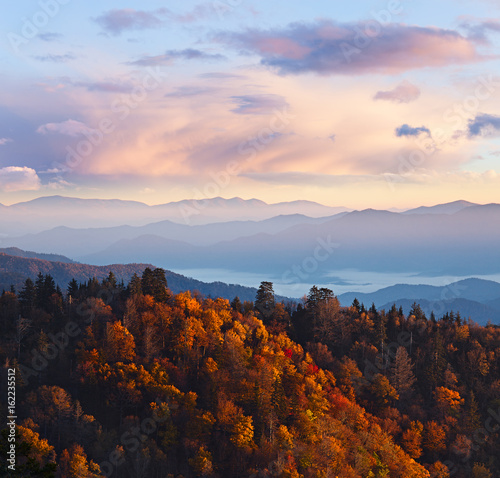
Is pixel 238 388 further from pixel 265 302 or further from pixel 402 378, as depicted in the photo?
pixel 402 378

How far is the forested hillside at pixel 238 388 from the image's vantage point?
89062 millimetres

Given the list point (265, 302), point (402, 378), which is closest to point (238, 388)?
point (265, 302)

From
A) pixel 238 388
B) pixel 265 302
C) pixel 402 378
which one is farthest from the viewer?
pixel 265 302

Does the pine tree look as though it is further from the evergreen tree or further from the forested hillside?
the evergreen tree

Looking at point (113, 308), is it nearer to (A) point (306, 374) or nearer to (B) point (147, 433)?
(B) point (147, 433)

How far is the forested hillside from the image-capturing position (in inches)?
3506

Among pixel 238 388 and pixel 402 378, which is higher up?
pixel 238 388

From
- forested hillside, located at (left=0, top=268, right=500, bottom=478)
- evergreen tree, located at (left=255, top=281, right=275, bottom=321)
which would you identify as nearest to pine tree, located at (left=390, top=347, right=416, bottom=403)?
forested hillside, located at (left=0, top=268, right=500, bottom=478)

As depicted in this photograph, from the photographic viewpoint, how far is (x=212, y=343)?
11438 cm

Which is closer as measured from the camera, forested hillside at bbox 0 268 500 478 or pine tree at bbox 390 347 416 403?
forested hillside at bbox 0 268 500 478

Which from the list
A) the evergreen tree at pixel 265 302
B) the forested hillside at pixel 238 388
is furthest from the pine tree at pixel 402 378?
the evergreen tree at pixel 265 302

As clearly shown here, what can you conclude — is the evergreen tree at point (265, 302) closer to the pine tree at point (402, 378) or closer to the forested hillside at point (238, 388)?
the forested hillside at point (238, 388)

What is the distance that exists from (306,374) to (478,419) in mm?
41831

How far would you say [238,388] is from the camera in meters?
104
